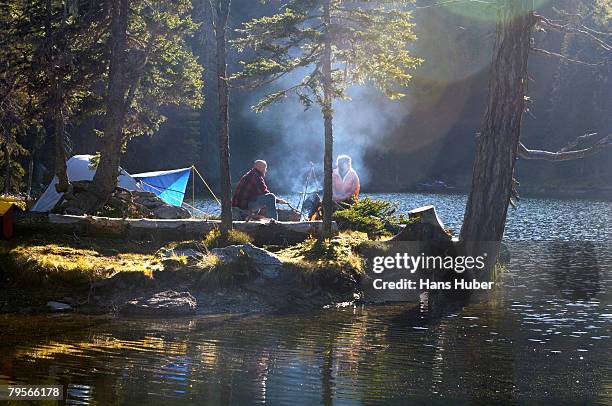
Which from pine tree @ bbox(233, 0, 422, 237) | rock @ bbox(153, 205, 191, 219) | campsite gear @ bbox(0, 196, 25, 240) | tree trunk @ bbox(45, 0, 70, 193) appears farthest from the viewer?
rock @ bbox(153, 205, 191, 219)

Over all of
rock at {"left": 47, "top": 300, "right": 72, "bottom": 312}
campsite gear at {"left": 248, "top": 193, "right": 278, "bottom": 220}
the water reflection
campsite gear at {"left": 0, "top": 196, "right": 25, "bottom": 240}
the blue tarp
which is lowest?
the water reflection

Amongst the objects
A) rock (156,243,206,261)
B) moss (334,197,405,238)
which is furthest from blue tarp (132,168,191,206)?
rock (156,243,206,261)

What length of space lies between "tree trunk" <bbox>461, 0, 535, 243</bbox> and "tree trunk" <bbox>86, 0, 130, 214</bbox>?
8.17 m

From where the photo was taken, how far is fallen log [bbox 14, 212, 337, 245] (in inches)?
641

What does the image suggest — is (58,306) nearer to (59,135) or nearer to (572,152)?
(59,135)

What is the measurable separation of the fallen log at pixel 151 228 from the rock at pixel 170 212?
367 centimetres

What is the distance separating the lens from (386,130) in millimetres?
81062

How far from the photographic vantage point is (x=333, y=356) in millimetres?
10508

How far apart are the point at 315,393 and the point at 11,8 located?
1812 cm

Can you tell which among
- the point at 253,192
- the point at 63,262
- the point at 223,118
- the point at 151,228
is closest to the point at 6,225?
the point at 63,262

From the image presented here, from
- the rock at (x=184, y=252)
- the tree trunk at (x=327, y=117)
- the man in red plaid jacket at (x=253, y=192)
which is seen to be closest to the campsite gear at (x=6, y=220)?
the rock at (x=184, y=252)

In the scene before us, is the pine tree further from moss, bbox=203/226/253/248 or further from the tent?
the tent

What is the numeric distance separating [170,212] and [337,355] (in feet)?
37.1

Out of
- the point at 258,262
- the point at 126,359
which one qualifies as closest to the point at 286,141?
the point at 258,262
